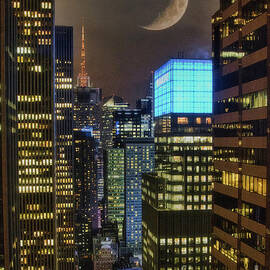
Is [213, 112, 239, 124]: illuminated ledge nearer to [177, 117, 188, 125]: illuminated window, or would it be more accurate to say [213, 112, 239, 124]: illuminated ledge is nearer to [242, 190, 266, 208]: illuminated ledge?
[242, 190, 266, 208]: illuminated ledge

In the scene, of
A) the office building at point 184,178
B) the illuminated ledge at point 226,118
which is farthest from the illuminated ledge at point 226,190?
the office building at point 184,178

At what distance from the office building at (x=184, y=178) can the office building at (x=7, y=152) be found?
58.6 metres

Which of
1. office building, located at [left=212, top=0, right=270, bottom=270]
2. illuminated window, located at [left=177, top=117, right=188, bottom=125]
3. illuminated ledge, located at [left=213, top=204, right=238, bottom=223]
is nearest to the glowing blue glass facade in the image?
illuminated window, located at [left=177, top=117, right=188, bottom=125]

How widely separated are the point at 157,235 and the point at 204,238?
1484 cm

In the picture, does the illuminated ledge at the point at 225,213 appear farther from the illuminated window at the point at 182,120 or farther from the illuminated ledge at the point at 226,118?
the illuminated window at the point at 182,120

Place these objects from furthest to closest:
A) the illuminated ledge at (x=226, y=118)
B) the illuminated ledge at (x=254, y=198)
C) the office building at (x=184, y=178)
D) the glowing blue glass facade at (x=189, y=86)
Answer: the glowing blue glass facade at (x=189, y=86) → the office building at (x=184, y=178) → the illuminated ledge at (x=226, y=118) → the illuminated ledge at (x=254, y=198)

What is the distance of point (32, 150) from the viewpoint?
146 m

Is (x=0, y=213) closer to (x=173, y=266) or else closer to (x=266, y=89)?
(x=266, y=89)

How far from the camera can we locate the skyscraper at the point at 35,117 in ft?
472

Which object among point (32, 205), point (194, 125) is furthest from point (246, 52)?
point (32, 205)

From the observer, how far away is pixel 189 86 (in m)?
123

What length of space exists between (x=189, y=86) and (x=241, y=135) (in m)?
70.9

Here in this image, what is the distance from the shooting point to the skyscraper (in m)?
144

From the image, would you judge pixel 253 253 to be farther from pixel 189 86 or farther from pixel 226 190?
pixel 189 86
